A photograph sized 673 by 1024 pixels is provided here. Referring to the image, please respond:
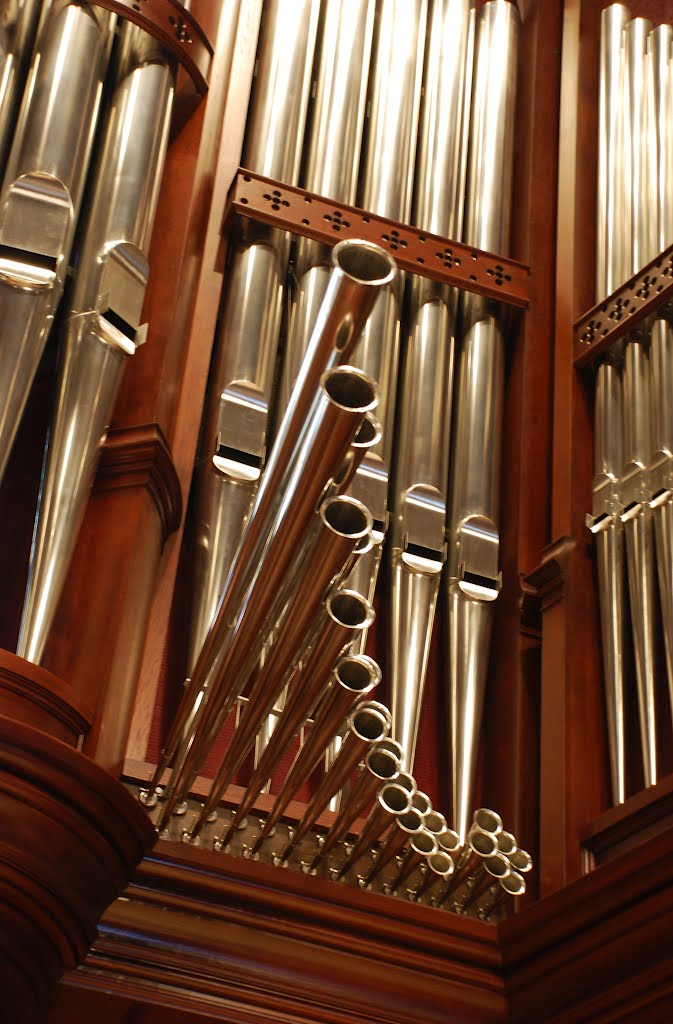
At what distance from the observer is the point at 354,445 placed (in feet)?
10.1

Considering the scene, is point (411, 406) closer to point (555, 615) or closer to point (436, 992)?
point (555, 615)

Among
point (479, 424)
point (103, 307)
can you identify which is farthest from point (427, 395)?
point (103, 307)

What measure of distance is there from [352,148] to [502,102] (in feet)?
2.61

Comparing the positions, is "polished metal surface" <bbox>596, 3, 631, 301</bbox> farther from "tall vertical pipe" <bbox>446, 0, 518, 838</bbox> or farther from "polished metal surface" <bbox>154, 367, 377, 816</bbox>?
"polished metal surface" <bbox>154, 367, 377, 816</bbox>

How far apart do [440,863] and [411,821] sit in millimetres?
244

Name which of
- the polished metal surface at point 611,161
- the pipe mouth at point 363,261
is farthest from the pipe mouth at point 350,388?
the polished metal surface at point 611,161

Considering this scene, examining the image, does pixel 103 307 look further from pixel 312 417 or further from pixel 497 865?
pixel 497 865

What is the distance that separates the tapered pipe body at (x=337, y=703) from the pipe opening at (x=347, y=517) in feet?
1.32

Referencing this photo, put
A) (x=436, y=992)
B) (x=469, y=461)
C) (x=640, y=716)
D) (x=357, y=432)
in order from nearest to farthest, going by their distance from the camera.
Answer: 1. (x=357, y=432)
2. (x=436, y=992)
3. (x=640, y=716)
4. (x=469, y=461)

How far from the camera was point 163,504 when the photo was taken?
454 centimetres

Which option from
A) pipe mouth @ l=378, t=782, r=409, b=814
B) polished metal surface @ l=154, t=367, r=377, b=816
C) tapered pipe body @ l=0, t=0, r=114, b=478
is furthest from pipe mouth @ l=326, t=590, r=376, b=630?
tapered pipe body @ l=0, t=0, r=114, b=478

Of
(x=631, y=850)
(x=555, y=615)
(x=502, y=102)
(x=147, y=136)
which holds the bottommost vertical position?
(x=631, y=850)

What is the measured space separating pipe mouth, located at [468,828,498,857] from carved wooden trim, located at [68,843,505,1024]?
280 mm

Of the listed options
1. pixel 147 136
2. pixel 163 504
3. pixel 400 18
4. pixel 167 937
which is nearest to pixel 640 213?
pixel 400 18
